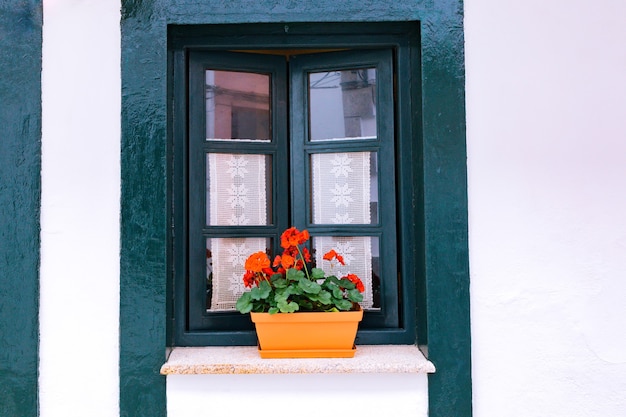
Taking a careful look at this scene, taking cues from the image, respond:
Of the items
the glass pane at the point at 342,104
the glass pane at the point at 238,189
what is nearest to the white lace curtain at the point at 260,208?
the glass pane at the point at 238,189

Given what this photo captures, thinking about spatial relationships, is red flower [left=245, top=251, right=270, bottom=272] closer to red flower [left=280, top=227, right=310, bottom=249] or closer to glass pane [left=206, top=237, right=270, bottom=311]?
red flower [left=280, top=227, right=310, bottom=249]

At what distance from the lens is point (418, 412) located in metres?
2.35

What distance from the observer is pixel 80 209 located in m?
2.42

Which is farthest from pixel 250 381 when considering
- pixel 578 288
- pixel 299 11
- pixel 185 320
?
pixel 299 11

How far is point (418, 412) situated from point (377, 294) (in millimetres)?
549

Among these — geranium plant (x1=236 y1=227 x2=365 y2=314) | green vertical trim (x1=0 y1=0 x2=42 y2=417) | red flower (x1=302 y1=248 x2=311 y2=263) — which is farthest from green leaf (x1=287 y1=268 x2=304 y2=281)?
green vertical trim (x1=0 y1=0 x2=42 y2=417)

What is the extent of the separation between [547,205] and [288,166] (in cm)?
118

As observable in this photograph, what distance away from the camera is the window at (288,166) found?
2.56m

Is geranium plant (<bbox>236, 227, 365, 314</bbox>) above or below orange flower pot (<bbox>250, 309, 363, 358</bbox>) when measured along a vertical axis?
above

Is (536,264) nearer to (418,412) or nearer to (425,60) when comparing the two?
(418,412)

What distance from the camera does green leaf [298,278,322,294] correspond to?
2340 mm

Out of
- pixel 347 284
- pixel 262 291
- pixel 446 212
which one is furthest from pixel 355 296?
pixel 446 212

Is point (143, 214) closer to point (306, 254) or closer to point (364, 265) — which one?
point (306, 254)

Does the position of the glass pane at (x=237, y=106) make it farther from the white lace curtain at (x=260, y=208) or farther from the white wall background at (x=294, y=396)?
the white wall background at (x=294, y=396)
